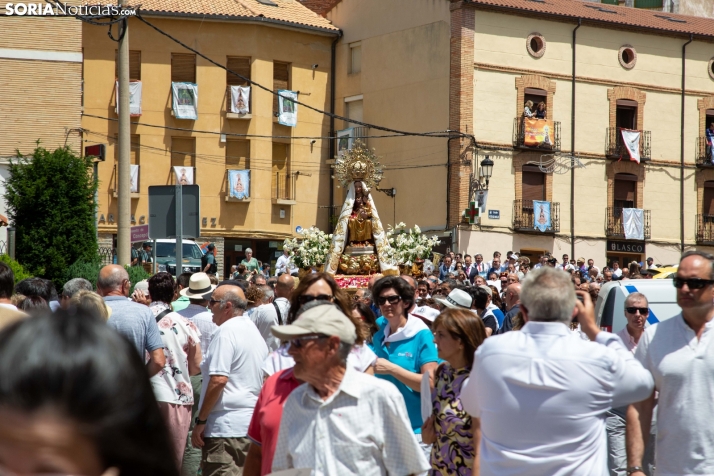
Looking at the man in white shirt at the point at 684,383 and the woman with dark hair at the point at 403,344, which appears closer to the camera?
the man in white shirt at the point at 684,383

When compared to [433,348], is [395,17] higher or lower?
higher

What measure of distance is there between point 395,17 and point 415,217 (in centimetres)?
708

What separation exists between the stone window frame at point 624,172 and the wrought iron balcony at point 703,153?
237cm

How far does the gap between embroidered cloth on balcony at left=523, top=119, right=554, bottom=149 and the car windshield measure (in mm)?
11654

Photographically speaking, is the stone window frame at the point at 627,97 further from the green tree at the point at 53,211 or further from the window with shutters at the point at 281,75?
the green tree at the point at 53,211

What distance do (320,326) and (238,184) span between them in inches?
1372

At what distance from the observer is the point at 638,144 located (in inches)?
1518

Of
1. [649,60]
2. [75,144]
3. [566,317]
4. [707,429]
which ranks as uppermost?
[649,60]

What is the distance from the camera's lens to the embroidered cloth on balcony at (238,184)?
38562mm

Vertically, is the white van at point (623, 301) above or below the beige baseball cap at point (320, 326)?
below

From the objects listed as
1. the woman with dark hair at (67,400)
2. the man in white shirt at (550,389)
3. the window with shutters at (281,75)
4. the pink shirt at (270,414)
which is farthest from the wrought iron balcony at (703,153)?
the woman with dark hair at (67,400)

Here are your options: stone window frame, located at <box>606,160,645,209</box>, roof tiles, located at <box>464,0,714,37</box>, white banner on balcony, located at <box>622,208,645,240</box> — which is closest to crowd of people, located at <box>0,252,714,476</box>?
roof tiles, located at <box>464,0,714,37</box>

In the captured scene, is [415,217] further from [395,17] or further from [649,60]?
[649,60]

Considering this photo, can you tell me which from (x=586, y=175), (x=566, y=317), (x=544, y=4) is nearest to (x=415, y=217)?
(x=586, y=175)
